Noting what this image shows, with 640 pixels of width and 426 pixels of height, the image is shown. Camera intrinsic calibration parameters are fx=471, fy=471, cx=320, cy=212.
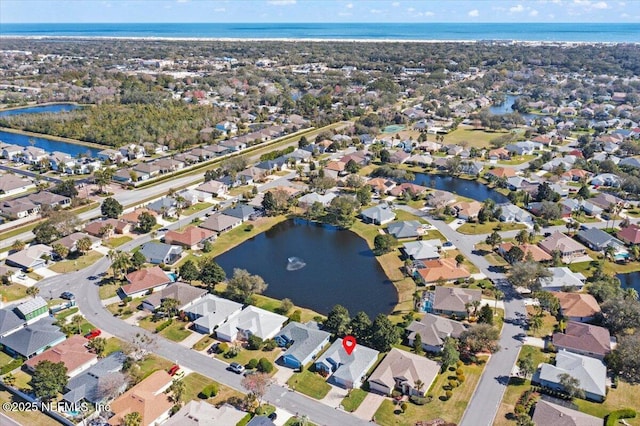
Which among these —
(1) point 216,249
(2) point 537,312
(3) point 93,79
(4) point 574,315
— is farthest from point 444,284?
(3) point 93,79

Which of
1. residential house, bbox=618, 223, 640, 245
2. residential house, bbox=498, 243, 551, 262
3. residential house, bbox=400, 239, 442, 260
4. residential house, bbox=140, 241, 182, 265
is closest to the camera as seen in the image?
residential house, bbox=498, 243, 551, 262

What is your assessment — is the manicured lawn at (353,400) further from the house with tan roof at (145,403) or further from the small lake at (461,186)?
the small lake at (461,186)

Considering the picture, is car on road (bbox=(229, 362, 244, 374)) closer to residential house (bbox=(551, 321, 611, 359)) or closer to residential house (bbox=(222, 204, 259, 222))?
residential house (bbox=(551, 321, 611, 359))

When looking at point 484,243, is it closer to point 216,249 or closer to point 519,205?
point 519,205

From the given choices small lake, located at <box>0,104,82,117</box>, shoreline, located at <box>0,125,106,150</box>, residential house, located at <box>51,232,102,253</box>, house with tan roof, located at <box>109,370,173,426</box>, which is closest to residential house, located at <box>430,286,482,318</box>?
house with tan roof, located at <box>109,370,173,426</box>

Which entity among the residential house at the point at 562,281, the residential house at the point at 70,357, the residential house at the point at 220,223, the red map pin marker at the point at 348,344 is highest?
the residential house at the point at 562,281

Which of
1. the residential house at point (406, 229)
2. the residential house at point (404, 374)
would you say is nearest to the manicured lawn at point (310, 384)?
the residential house at point (404, 374)
